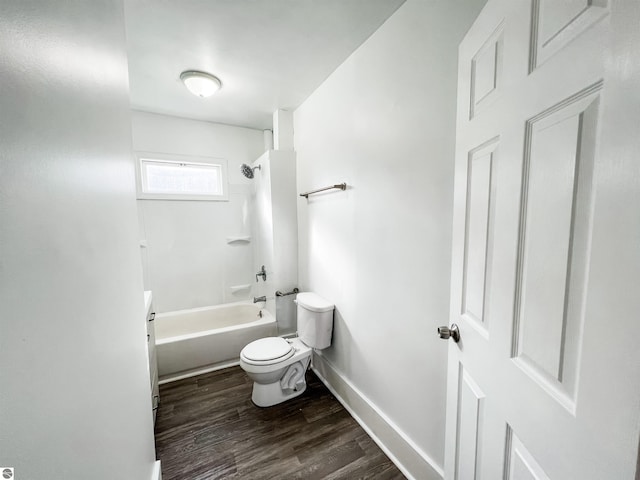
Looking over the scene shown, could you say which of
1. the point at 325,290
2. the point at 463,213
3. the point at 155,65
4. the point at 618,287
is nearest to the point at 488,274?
the point at 463,213

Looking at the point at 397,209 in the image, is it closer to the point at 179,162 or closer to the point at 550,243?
the point at 550,243

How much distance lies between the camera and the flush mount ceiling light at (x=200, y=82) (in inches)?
73.6

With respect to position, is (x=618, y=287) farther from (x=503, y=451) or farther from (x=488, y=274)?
(x=503, y=451)

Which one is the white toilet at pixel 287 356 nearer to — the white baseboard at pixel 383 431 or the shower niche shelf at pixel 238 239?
the white baseboard at pixel 383 431

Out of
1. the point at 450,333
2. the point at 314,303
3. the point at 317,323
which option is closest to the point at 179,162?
the point at 314,303

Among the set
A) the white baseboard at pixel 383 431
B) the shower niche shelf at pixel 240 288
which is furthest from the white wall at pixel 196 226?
the white baseboard at pixel 383 431

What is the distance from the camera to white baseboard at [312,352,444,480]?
1.25 metres

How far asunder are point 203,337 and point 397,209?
2.16 m

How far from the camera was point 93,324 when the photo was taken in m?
0.54

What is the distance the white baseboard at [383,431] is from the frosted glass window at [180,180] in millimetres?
2359

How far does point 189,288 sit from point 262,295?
0.87 metres

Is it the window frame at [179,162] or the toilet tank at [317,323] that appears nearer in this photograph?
the toilet tank at [317,323]

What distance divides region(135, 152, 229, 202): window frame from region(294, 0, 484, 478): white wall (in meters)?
1.57

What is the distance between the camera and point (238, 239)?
3.08 meters
